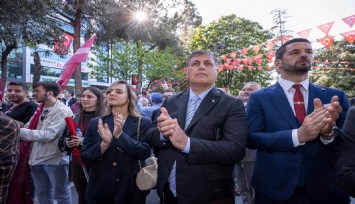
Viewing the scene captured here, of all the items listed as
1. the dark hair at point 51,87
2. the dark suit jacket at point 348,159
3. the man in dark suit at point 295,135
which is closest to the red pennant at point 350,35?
the man in dark suit at point 295,135

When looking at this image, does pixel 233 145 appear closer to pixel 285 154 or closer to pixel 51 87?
pixel 285 154

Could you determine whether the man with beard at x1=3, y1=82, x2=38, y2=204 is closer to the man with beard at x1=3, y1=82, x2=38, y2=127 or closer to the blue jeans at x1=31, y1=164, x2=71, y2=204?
the man with beard at x1=3, y1=82, x2=38, y2=127

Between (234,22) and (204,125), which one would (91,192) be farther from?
(234,22)

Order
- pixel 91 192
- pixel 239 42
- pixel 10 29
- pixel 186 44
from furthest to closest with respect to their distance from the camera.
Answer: pixel 186 44
pixel 239 42
pixel 10 29
pixel 91 192

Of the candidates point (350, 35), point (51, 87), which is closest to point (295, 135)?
point (51, 87)

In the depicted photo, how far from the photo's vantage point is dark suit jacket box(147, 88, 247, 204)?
2082 mm

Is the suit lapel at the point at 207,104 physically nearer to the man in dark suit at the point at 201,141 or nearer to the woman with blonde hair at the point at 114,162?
the man in dark suit at the point at 201,141

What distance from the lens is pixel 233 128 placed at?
2.20 meters

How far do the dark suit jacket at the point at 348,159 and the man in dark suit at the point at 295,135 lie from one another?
171mm

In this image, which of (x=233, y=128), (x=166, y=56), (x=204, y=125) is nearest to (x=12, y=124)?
(x=204, y=125)

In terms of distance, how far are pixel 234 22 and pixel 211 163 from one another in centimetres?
2834

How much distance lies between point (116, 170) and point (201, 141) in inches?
48.4

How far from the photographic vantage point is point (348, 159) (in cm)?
163

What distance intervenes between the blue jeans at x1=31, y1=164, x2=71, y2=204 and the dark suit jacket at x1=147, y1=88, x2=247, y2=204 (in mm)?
2277
